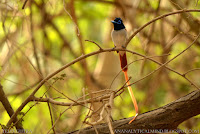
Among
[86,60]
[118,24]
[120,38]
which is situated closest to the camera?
[120,38]

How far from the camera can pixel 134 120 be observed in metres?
2.93

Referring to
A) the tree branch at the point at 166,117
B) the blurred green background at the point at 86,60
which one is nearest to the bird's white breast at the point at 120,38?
the blurred green background at the point at 86,60

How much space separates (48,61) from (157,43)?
2.20 meters

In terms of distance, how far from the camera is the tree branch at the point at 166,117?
9.15ft

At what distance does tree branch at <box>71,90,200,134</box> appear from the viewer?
9.15ft

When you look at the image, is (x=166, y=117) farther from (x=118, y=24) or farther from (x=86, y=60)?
(x=86, y=60)

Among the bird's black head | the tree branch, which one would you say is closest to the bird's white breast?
the bird's black head

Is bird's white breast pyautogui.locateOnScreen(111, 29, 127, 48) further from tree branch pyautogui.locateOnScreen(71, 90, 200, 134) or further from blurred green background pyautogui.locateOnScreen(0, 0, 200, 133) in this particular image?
tree branch pyautogui.locateOnScreen(71, 90, 200, 134)

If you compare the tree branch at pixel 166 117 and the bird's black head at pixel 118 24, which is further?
the bird's black head at pixel 118 24

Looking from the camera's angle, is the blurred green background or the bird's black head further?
the blurred green background

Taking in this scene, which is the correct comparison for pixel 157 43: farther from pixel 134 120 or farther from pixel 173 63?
pixel 134 120

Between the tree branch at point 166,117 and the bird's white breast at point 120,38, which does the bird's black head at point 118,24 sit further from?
the tree branch at point 166,117

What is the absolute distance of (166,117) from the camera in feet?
9.38

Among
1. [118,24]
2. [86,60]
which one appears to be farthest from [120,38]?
[86,60]
